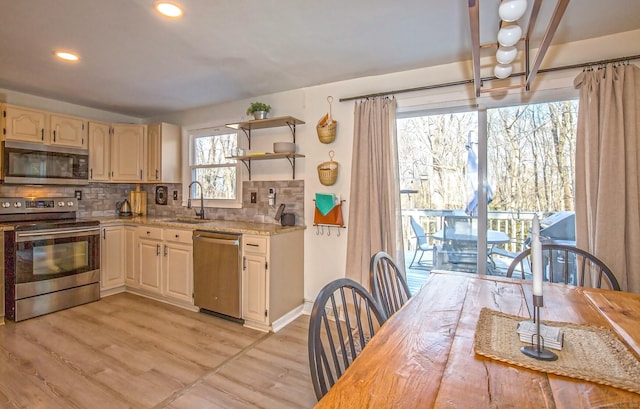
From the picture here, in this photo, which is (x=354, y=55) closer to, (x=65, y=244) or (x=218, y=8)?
(x=218, y=8)

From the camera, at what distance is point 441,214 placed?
2.83 meters

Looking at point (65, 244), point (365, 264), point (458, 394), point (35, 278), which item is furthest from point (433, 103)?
point (35, 278)

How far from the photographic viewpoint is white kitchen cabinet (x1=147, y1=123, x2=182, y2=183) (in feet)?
13.2

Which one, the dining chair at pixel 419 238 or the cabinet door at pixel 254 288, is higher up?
the dining chair at pixel 419 238

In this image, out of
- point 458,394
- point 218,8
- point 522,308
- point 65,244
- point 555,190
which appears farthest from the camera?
point 65,244

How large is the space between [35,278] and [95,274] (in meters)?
0.53

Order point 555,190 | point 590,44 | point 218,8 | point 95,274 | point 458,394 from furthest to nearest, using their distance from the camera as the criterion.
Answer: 1. point 95,274
2. point 555,190
3. point 590,44
4. point 218,8
5. point 458,394

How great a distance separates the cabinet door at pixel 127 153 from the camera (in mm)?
4066

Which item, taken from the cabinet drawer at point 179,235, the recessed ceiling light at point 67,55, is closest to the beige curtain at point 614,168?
the cabinet drawer at point 179,235

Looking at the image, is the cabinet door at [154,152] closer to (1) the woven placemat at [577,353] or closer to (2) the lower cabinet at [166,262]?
(2) the lower cabinet at [166,262]

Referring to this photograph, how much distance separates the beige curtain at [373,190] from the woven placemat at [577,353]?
1.57m

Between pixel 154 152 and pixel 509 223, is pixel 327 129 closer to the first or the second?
pixel 509 223

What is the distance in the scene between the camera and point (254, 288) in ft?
9.45

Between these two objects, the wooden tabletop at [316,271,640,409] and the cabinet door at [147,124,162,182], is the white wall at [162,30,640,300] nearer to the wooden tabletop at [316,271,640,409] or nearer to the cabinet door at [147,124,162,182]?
the cabinet door at [147,124,162,182]
